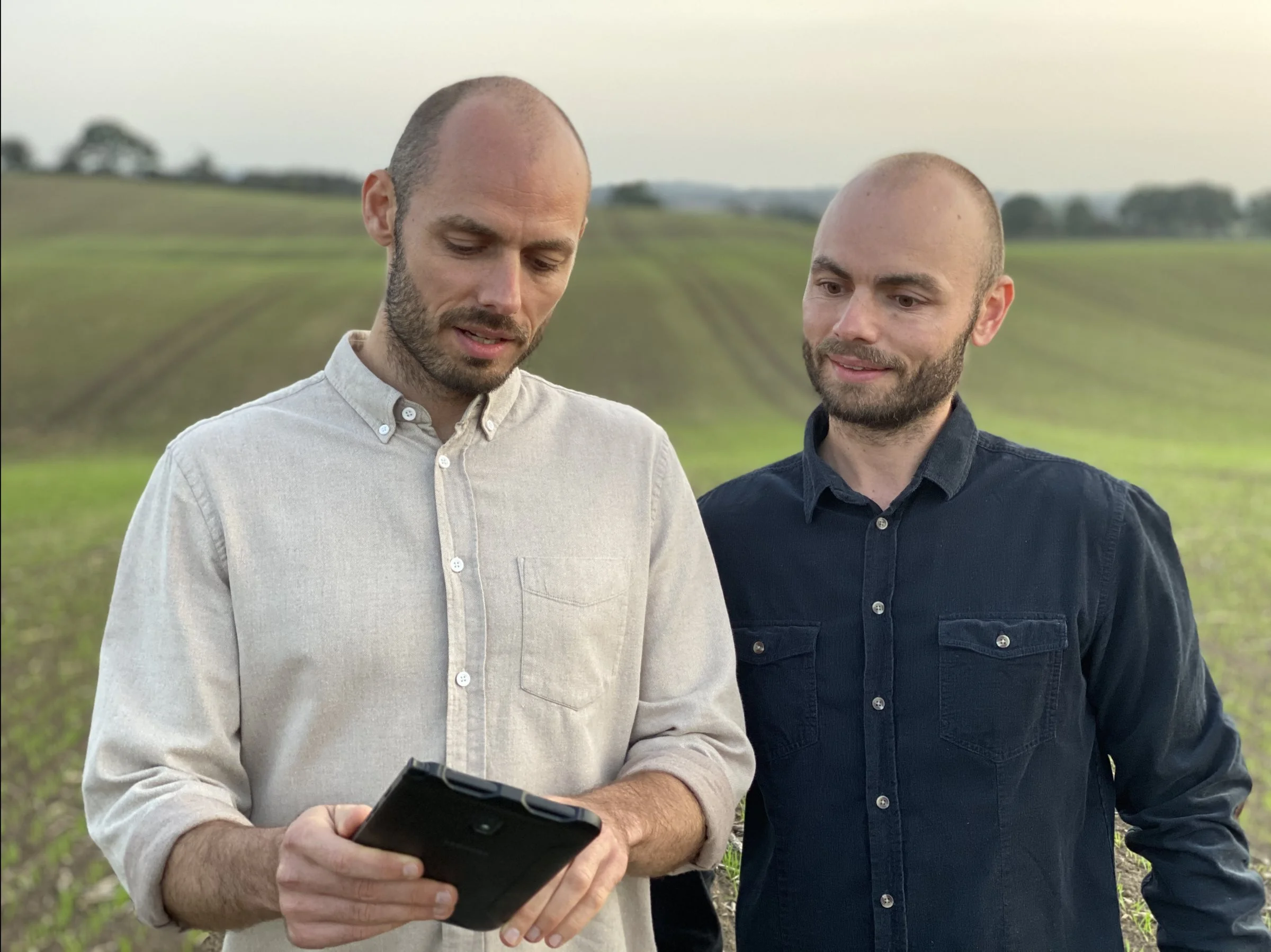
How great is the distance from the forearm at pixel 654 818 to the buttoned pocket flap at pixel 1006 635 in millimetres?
644

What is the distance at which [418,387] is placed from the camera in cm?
222

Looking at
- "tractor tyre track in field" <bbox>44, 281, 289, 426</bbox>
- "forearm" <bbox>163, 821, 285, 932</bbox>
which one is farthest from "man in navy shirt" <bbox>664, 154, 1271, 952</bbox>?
"tractor tyre track in field" <bbox>44, 281, 289, 426</bbox>

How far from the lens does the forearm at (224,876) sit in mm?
1757

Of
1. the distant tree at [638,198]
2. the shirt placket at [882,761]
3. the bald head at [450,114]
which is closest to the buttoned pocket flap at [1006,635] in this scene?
the shirt placket at [882,761]

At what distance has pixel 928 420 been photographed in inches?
98.6

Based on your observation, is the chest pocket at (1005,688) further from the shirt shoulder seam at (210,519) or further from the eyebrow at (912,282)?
the shirt shoulder seam at (210,519)

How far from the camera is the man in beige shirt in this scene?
1.94m

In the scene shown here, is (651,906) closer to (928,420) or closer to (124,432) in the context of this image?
(928,420)

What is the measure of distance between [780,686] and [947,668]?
34cm

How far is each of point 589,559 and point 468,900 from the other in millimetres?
680

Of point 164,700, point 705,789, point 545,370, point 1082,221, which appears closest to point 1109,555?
Answer: point 705,789

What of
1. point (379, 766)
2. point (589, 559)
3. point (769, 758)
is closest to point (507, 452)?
point (589, 559)

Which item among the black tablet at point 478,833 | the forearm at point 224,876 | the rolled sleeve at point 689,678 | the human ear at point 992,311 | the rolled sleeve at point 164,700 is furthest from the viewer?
the human ear at point 992,311

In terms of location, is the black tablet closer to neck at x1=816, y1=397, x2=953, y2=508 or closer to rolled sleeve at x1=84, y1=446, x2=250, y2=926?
rolled sleeve at x1=84, y1=446, x2=250, y2=926
